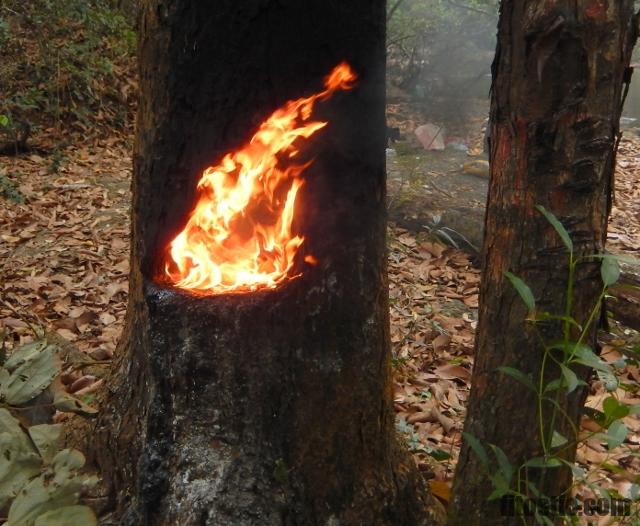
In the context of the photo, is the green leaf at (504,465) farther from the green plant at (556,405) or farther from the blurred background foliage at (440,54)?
the blurred background foliage at (440,54)

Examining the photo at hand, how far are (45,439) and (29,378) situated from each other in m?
0.29

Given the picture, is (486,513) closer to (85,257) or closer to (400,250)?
(400,250)

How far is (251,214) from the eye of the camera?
214cm

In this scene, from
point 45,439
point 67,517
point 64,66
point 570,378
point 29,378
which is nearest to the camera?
point 570,378

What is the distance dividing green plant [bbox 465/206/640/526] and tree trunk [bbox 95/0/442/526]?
502 mm

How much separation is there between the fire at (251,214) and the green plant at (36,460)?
0.67 metres

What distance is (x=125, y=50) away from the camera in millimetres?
8766

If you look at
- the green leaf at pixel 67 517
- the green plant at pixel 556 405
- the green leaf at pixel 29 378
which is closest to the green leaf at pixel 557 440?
the green plant at pixel 556 405

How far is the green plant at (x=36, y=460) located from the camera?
6.18 feet

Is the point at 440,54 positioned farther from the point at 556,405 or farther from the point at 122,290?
the point at 556,405

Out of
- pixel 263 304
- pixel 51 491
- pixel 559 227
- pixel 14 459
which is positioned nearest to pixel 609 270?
pixel 559 227

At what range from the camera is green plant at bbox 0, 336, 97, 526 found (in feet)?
6.18

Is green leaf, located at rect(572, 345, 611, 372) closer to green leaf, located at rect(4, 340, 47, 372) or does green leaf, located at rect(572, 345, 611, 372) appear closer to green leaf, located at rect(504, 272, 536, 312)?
green leaf, located at rect(504, 272, 536, 312)

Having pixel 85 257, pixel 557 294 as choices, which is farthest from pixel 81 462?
pixel 85 257
